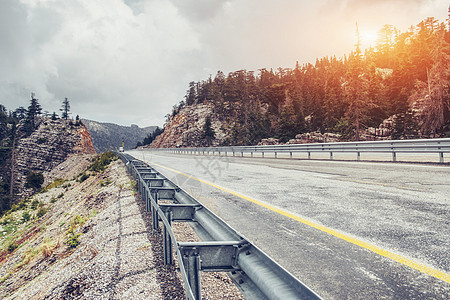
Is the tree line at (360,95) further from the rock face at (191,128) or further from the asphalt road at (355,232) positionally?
the asphalt road at (355,232)

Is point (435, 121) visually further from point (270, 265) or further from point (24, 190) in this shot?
point (24, 190)

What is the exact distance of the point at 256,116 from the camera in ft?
245

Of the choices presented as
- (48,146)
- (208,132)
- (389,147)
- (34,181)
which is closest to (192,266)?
(389,147)

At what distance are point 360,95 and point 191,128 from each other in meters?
67.9

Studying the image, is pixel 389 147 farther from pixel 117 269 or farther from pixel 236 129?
pixel 236 129

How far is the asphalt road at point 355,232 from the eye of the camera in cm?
251

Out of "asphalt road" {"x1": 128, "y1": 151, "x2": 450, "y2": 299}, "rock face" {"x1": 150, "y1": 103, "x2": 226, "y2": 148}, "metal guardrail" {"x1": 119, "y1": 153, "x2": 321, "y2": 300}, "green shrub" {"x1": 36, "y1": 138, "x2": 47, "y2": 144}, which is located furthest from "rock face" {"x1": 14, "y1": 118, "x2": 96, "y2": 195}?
"metal guardrail" {"x1": 119, "y1": 153, "x2": 321, "y2": 300}

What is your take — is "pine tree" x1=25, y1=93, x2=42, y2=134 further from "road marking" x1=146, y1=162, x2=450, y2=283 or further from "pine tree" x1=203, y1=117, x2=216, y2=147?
"road marking" x1=146, y1=162, x2=450, y2=283

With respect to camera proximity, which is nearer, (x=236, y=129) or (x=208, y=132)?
(x=236, y=129)

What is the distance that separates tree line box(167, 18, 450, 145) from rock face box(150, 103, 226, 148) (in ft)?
15.3

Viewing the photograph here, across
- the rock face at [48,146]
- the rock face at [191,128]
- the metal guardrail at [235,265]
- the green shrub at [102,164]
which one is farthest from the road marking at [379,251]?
the rock face at [48,146]

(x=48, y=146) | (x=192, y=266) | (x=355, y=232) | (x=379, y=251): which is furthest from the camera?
(x=48, y=146)

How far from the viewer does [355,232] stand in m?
3.83

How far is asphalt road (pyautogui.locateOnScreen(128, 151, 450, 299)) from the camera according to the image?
8.24ft
